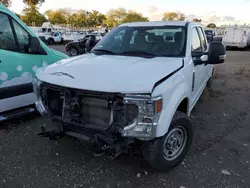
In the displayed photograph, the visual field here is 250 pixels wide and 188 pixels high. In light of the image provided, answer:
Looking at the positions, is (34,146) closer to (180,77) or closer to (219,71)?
(180,77)

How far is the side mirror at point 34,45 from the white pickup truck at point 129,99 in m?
1.32

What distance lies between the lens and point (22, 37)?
13.8 ft

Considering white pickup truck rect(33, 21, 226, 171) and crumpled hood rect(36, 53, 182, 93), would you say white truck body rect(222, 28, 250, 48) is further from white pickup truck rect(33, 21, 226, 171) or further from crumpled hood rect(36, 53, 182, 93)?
crumpled hood rect(36, 53, 182, 93)

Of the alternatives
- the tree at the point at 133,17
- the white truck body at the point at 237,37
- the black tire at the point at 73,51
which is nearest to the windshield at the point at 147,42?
the black tire at the point at 73,51

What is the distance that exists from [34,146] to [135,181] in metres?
1.72

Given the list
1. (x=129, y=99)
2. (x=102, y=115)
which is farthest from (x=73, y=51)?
(x=129, y=99)

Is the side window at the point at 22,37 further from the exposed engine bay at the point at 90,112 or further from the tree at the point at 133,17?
the tree at the point at 133,17

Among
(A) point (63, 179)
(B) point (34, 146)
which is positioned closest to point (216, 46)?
(A) point (63, 179)

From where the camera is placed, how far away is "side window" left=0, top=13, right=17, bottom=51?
394 cm

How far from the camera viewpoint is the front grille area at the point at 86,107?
2432 mm

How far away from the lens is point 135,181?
2.82 metres

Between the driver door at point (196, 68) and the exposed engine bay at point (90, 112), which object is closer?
the exposed engine bay at point (90, 112)

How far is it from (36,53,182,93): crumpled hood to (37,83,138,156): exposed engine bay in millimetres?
86

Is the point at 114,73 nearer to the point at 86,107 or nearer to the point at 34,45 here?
the point at 86,107
